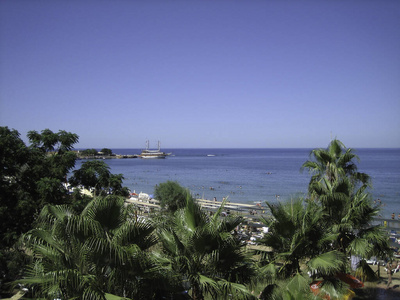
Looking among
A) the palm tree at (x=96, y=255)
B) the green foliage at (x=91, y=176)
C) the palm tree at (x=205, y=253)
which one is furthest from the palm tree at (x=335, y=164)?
the palm tree at (x=96, y=255)

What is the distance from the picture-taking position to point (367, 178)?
1222 cm

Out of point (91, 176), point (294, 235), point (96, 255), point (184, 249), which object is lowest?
point (294, 235)

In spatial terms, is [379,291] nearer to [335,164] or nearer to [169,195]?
[335,164]

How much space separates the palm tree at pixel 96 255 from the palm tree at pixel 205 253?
445mm

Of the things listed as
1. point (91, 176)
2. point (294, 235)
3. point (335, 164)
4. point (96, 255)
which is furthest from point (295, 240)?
point (91, 176)

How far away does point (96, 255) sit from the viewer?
485 centimetres

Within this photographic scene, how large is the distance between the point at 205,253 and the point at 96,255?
1.81 m

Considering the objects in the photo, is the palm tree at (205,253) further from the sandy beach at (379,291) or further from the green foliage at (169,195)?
the green foliage at (169,195)

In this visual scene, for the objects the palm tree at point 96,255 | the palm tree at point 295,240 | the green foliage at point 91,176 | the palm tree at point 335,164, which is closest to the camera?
the palm tree at point 96,255

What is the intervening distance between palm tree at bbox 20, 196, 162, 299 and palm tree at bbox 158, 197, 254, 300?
45 centimetres

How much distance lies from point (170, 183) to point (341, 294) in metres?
20.0

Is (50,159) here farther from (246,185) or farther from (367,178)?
(246,185)

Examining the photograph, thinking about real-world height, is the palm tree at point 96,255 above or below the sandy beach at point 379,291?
above

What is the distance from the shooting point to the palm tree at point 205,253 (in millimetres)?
5645
